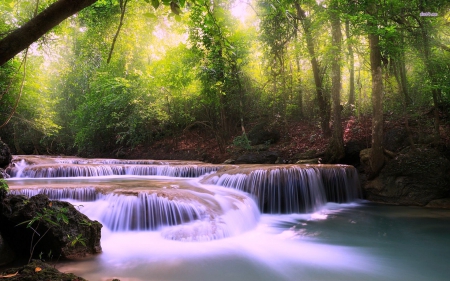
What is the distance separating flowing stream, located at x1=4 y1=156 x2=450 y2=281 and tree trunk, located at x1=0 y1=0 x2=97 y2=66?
295cm

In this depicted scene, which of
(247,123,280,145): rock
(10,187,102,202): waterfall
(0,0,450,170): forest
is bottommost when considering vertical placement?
(10,187,102,202): waterfall

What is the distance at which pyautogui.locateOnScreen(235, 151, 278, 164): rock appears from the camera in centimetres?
1265

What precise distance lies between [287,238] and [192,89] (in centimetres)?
1267

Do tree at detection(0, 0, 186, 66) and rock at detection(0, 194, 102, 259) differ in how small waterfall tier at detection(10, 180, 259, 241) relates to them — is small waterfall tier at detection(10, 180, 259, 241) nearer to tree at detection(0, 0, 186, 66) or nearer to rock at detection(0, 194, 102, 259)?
rock at detection(0, 194, 102, 259)

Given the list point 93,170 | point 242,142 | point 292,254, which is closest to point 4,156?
point 93,170

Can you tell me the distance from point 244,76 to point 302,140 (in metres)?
4.72

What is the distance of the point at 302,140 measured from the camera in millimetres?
13516

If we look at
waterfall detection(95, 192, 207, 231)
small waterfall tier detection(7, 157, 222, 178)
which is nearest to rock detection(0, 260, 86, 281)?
waterfall detection(95, 192, 207, 231)

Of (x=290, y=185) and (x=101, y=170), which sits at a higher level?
(x=101, y=170)

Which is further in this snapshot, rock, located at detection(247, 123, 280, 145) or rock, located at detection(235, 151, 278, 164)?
rock, located at detection(247, 123, 280, 145)

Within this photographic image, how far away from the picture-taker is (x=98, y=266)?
390 centimetres

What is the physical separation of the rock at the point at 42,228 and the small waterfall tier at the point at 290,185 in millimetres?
4975

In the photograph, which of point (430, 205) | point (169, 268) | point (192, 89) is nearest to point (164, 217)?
point (169, 268)

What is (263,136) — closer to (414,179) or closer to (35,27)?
(414,179)
